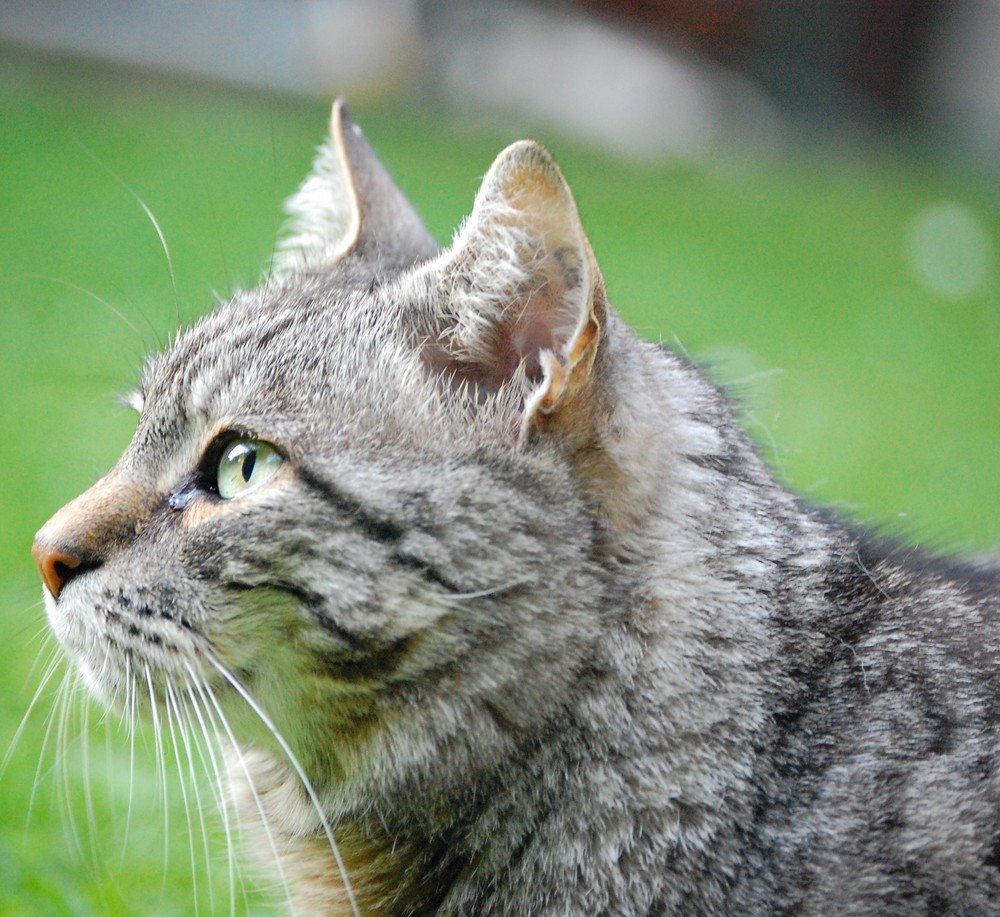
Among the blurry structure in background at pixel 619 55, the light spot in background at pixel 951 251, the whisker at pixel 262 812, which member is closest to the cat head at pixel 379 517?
the whisker at pixel 262 812

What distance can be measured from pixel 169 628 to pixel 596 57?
438 inches

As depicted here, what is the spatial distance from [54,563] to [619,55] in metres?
11.1

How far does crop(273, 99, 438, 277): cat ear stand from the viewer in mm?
2695

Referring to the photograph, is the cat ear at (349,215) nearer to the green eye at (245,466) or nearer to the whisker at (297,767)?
the green eye at (245,466)

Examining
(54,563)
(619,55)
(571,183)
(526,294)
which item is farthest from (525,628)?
(619,55)

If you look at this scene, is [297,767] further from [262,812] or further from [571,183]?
[571,183]

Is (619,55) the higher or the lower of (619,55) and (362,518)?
the higher

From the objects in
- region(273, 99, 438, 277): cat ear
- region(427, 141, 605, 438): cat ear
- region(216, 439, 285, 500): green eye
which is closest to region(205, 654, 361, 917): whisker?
region(216, 439, 285, 500): green eye

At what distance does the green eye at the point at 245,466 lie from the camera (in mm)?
2061

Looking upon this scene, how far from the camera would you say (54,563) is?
212 centimetres

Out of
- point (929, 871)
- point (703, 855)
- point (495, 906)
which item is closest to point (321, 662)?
point (495, 906)

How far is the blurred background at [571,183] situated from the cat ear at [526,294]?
50cm

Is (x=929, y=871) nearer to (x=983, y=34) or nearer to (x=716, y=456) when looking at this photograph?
(x=716, y=456)

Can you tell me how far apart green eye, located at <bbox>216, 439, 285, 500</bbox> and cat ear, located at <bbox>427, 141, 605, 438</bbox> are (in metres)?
0.35
